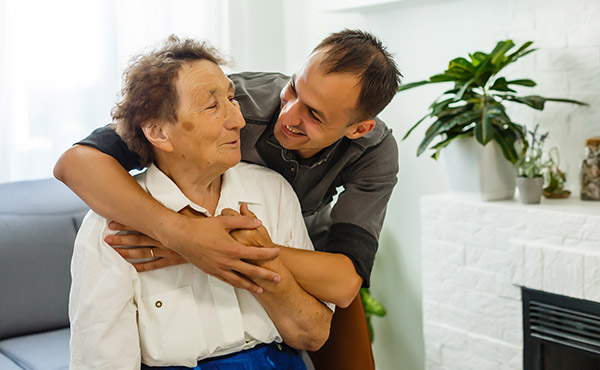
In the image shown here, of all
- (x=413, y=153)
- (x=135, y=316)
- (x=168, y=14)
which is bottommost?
(x=135, y=316)

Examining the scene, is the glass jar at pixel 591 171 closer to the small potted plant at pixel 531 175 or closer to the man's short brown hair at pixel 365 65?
the small potted plant at pixel 531 175

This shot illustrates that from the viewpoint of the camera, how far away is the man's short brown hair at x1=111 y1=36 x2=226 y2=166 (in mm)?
1417

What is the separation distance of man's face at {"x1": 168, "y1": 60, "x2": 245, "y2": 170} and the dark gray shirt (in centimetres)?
22

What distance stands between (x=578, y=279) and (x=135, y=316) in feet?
5.15

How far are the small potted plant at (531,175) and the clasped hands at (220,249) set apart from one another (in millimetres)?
1377

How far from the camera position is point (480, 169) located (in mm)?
2615

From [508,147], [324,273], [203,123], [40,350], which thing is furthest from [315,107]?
[40,350]

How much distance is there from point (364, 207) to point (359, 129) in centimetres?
20

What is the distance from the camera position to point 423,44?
316 cm

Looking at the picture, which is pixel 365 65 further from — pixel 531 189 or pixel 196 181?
pixel 531 189

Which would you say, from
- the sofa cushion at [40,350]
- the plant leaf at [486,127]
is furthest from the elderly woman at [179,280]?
the plant leaf at [486,127]

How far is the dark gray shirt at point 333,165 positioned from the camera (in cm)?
166

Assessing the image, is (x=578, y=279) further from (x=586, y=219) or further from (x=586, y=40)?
(x=586, y=40)

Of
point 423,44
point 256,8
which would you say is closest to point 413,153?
point 423,44
